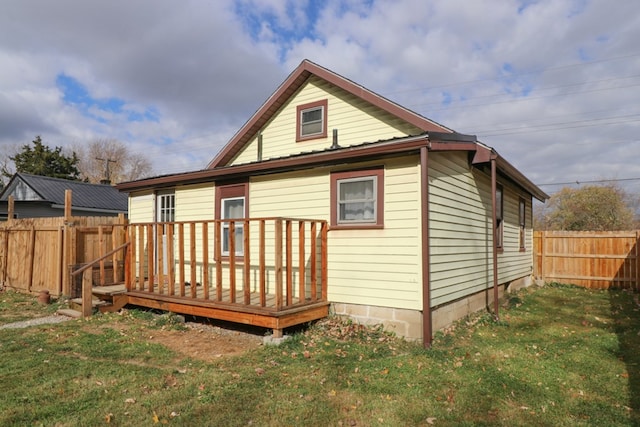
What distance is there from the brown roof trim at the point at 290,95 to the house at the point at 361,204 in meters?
0.03

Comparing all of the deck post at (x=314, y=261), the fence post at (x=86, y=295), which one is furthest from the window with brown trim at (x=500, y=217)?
the fence post at (x=86, y=295)

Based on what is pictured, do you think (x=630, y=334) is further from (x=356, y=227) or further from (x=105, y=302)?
(x=105, y=302)

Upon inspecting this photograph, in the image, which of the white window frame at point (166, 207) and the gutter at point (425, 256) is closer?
the gutter at point (425, 256)

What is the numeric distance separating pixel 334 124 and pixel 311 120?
74 centimetres

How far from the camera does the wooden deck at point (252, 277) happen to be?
19.9 ft

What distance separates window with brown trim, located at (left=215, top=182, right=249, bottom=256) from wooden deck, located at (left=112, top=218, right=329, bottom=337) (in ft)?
0.14

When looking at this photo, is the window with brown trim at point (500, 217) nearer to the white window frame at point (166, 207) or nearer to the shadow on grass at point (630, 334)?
the shadow on grass at point (630, 334)

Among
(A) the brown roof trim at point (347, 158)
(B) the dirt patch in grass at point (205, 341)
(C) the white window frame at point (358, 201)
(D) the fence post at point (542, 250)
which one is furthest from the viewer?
(D) the fence post at point (542, 250)

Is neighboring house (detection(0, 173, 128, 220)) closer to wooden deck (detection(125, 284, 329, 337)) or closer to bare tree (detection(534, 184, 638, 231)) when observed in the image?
wooden deck (detection(125, 284, 329, 337))

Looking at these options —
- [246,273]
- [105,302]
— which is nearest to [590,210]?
[246,273]

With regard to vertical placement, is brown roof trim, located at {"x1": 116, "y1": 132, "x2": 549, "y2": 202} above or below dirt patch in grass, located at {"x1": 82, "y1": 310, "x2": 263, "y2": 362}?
above

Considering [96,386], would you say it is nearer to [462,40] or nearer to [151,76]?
[462,40]

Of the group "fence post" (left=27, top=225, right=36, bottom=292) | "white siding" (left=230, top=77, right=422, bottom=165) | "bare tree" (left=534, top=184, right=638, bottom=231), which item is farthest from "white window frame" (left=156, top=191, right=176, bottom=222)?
"bare tree" (left=534, top=184, right=638, bottom=231)

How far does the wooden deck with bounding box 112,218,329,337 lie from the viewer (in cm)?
606
